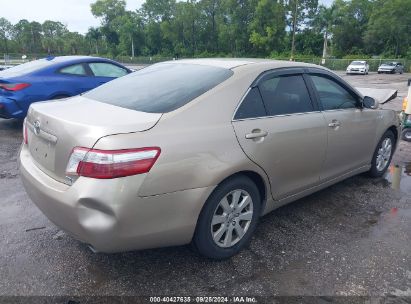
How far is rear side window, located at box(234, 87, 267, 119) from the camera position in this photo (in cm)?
286

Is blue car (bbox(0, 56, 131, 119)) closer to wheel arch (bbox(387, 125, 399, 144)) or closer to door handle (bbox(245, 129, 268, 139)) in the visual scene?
door handle (bbox(245, 129, 268, 139))

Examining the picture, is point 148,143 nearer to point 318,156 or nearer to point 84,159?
point 84,159

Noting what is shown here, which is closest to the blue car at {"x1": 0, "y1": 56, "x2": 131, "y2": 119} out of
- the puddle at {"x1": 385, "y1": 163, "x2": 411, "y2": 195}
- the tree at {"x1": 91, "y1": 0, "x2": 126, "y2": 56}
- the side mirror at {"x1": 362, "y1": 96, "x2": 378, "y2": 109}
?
the side mirror at {"x1": 362, "y1": 96, "x2": 378, "y2": 109}

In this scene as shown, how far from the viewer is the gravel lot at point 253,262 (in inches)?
102

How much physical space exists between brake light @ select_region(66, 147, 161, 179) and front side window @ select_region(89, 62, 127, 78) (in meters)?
5.91

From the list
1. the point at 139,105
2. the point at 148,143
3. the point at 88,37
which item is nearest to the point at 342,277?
the point at 148,143

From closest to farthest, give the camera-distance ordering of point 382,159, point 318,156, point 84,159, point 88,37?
point 84,159 → point 318,156 → point 382,159 → point 88,37

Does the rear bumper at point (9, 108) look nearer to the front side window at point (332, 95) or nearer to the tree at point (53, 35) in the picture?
the front side window at point (332, 95)

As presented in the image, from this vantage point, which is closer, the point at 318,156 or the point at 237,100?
the point at 237,100

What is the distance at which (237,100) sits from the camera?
2869mm

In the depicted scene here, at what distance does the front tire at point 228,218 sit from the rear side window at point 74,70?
570 centimetres

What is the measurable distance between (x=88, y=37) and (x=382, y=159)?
92.8 metres

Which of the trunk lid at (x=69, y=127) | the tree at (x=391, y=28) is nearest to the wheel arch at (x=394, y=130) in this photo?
the trunk lid at (x=69, y=127)

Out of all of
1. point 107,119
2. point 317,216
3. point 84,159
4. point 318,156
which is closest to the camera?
point 84,159
